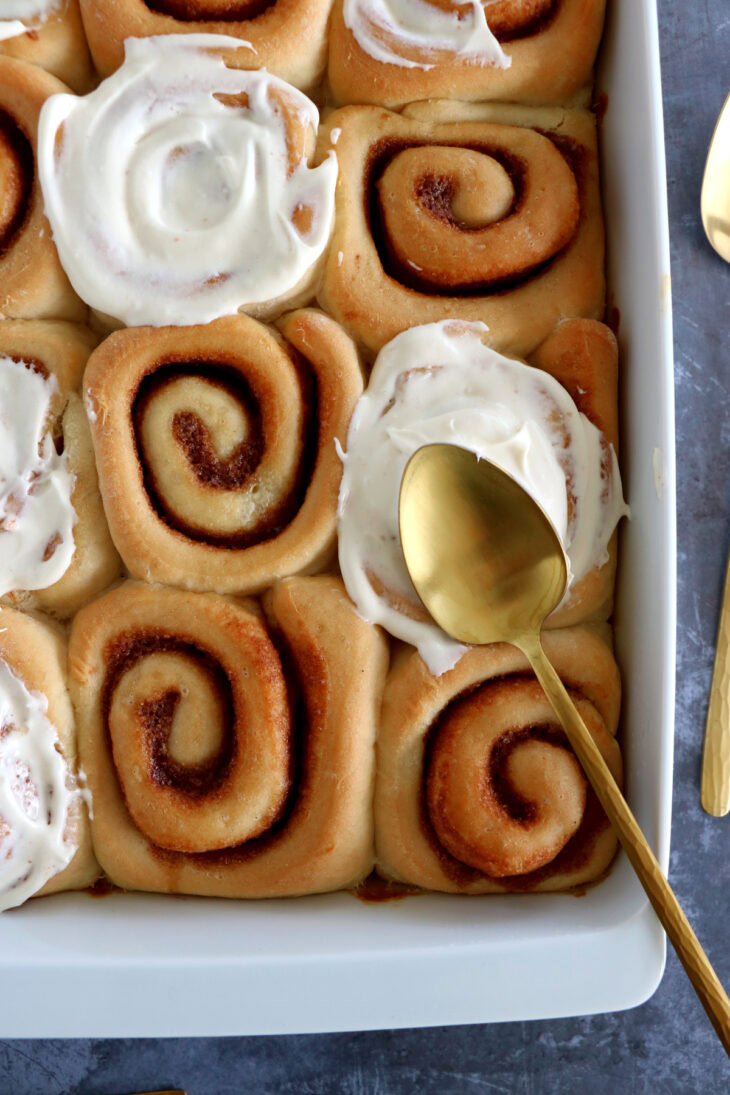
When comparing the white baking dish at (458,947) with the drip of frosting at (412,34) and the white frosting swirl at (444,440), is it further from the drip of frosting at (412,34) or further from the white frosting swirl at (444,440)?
the drip of frosting at (412,34)

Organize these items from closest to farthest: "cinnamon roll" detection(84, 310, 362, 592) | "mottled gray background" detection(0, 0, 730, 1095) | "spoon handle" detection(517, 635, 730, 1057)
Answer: "spoon handle" detection(517, 635, 730, 1057) → "cinnamon roll" detection(84, 310, 362, 592) → "mottled gray background" detection(0, 0, 730, 1095)

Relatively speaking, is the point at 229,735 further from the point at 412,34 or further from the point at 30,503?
the point at 412,34

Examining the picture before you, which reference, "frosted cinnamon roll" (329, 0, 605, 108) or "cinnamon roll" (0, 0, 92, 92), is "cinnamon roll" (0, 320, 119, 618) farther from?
"frosted cinnamon roll" (329, 0, 605, 108)

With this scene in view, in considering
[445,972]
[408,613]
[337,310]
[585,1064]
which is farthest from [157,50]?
[585,1064]

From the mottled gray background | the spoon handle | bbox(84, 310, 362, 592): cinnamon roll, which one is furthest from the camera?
the mottled gray background

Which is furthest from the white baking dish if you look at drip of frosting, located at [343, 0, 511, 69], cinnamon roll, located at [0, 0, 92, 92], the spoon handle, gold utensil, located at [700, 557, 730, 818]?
cinnamon roll, located at [0, 0, 92, 92]

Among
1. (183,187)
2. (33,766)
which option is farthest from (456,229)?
(33,766)

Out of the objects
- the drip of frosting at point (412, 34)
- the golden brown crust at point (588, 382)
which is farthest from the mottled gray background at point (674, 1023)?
the drip of frosting at point (412, 34)
